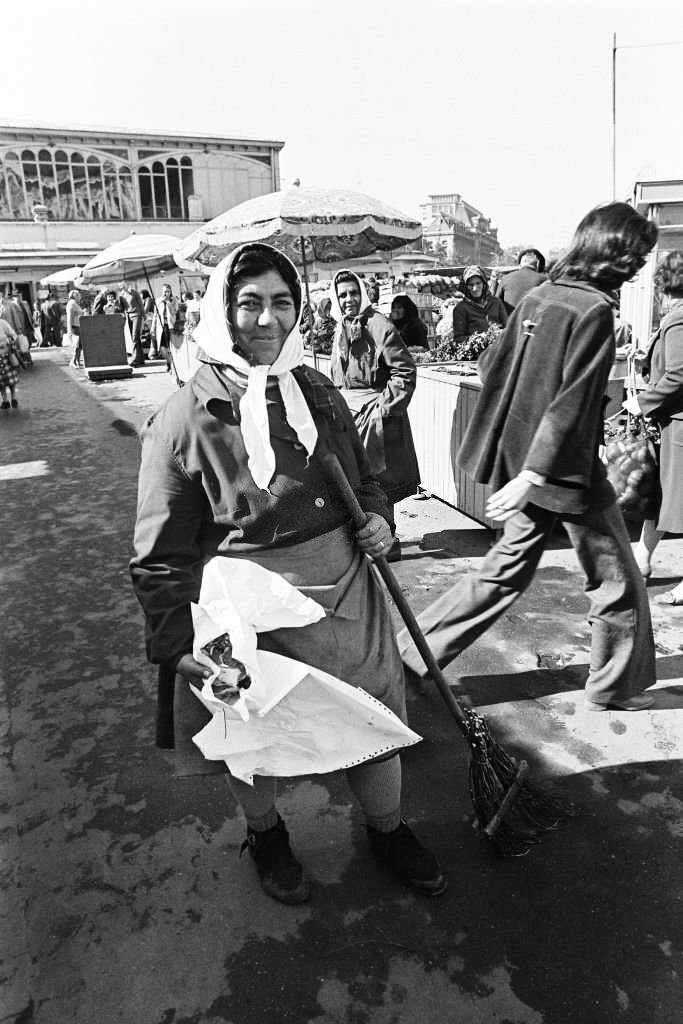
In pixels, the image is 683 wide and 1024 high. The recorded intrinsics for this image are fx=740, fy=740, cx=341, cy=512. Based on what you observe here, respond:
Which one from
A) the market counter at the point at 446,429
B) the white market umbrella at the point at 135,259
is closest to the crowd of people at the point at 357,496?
the market counter at the point at 446,429

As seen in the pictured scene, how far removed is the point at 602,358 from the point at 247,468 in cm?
143

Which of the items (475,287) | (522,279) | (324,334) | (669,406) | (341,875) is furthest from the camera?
(324,334)

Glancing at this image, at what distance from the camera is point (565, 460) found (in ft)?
8.73

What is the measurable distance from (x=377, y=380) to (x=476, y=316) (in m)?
2.42

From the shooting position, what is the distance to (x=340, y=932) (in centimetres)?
208

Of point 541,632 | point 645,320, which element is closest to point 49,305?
point 645,320

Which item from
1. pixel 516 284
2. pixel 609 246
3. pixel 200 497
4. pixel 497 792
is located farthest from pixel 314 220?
pixel 497 792

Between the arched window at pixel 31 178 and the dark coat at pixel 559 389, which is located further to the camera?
the arched window at pixel 31 178

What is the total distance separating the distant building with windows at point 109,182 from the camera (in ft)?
128

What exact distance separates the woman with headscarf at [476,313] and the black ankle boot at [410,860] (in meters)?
5.08

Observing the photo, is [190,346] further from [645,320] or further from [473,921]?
[473,921]

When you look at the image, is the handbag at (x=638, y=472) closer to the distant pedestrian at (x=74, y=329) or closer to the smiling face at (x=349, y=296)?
the smiling face at (x=349, y=296)

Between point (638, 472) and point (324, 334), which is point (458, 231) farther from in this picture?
point (638, 472)

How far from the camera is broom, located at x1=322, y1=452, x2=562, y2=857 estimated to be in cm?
233
